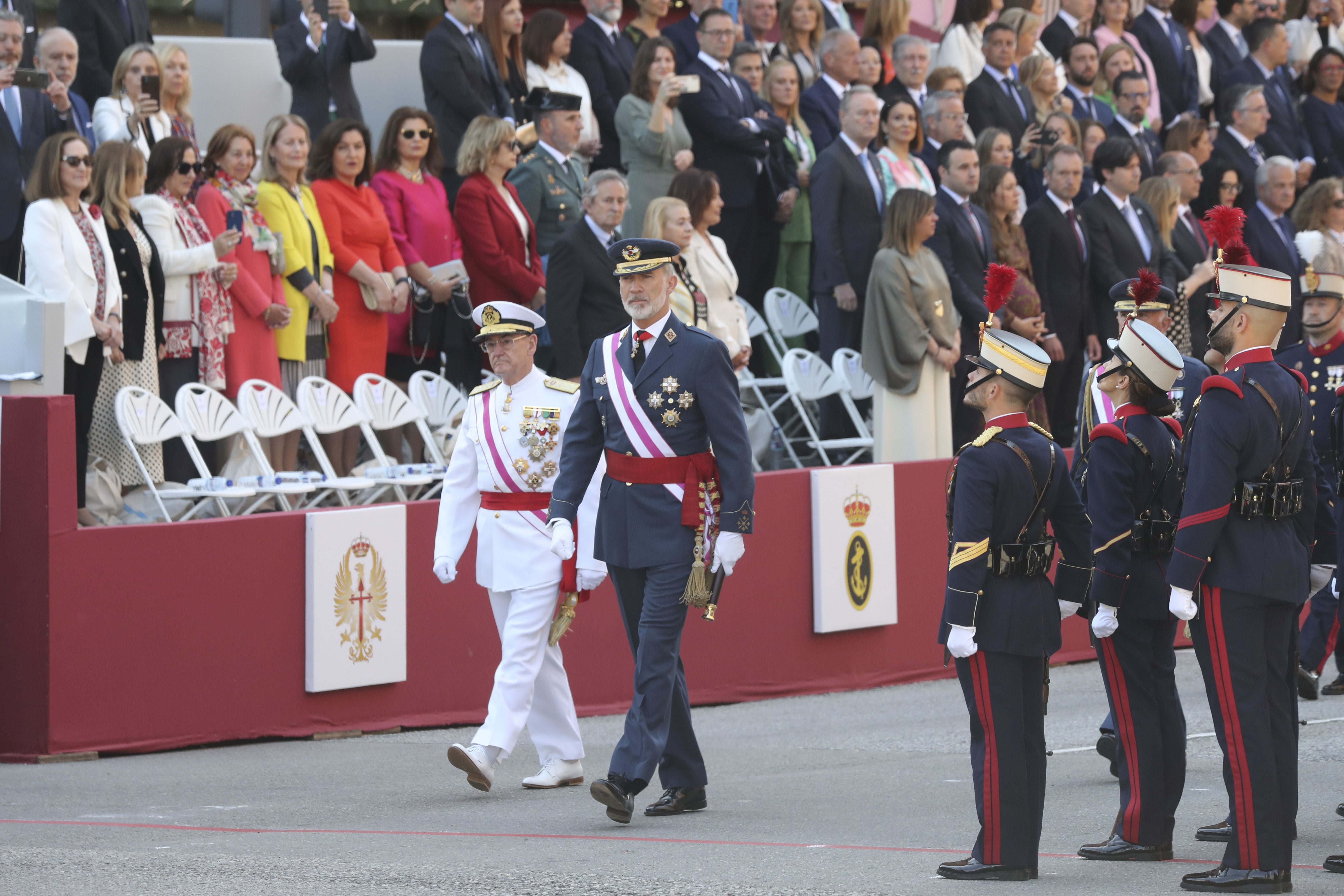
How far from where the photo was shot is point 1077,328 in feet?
41.9

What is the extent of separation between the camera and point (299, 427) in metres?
10.0

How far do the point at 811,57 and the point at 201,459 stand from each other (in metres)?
6.20

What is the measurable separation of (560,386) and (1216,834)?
3130 millimetres

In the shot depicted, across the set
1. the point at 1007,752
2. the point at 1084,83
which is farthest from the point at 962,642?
the point at 1084,83

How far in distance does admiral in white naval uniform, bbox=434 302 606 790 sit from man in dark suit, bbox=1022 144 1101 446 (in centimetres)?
560

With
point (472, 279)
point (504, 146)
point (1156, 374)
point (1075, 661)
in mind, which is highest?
point (504, 146)

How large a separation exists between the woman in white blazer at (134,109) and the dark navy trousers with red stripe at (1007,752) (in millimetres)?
6396

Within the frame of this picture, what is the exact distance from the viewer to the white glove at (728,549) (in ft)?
22.0

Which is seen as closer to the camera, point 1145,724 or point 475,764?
point 1145,724

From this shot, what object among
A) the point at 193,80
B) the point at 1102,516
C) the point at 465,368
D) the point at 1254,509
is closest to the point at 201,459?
the point at 465,368

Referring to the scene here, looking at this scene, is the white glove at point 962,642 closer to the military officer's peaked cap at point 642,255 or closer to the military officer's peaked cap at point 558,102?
the military officer's peaked cap at point 642,255

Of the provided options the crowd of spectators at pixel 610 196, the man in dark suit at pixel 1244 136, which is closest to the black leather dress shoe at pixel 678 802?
the crowd of spectators at pixel 610 196

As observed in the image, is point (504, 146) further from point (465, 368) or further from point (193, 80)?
point (193, 80)

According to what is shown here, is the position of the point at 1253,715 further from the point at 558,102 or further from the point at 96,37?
→ the point at 96,37
